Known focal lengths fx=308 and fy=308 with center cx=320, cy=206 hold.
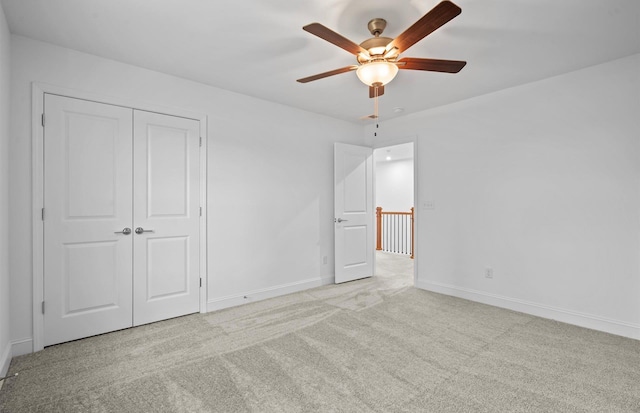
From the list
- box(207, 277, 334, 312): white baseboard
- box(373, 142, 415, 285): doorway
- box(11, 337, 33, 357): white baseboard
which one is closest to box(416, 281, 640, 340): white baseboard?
box(373, 142, 415, 285): doorway

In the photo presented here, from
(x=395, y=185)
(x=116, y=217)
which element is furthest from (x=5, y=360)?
(x=395, y=185)

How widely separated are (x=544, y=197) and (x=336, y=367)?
2.80 metres

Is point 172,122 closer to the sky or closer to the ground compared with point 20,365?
closer to the sky

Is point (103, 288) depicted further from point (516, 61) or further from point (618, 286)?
point (618, 286)

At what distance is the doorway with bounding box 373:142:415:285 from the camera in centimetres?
575

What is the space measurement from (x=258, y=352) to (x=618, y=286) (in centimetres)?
331

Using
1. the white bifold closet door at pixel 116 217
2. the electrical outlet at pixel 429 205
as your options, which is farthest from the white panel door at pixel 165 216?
the electrical outlet at pixel 429 205

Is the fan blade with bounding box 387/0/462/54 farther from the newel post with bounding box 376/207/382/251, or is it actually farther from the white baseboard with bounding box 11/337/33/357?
the newel post with bounding box 376/207/382/251

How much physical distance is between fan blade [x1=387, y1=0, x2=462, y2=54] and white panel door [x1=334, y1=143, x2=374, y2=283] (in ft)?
8.57

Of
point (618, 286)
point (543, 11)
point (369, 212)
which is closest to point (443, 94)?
point (543, 11)

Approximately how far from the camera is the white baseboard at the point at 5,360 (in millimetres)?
2125

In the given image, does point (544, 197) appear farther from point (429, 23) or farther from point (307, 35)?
point (307, 35)

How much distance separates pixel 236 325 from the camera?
119 inches

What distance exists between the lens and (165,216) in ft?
10.4
